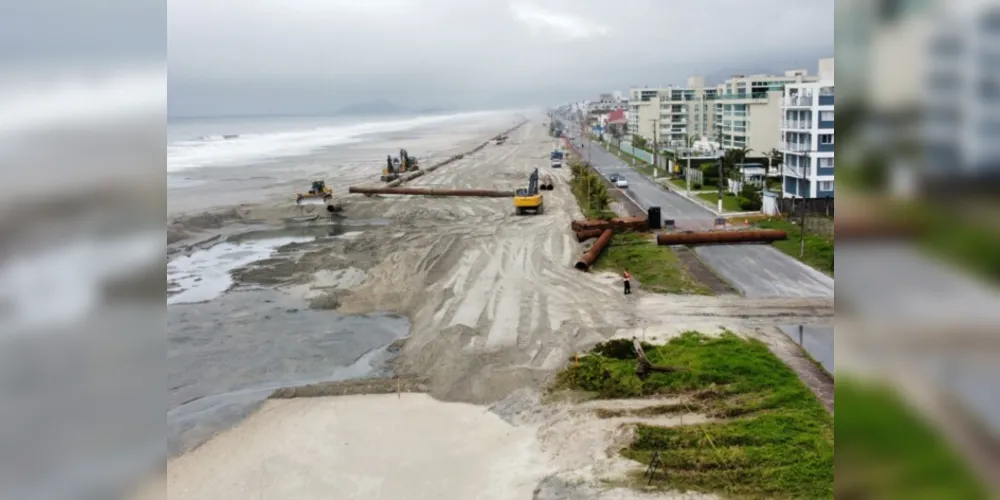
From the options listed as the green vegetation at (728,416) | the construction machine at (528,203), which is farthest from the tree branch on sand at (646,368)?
the construction machine at (528,203)

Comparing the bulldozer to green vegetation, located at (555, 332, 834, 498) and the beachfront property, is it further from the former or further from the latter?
green vegetation, located at (555, 332, 834, 498)

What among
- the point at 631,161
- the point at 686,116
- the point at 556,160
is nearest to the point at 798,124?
the point at 556,160

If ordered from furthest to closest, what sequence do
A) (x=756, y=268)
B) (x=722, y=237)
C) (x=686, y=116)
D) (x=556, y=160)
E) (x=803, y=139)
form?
(x=686, y=116) → (x=556, y=160) → (x=803, y=139) → (x=722, y=237) → (x=756, y=268)

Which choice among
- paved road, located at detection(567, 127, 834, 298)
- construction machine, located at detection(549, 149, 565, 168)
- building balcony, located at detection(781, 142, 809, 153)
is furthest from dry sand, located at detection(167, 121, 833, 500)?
construction machine, located at detection(549, 149, 565, 168)

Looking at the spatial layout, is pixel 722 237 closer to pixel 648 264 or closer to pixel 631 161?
pixel 648 264

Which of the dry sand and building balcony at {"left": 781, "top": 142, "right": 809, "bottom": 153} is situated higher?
building balcony at {"left": 781, "top": 142, "right": 809, "bottom": 153}

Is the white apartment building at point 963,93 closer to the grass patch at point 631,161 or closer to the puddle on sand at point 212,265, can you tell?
the puddle on sand at point 212,265
